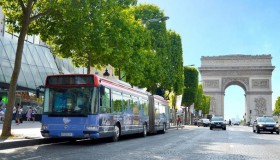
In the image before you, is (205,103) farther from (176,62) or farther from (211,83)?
(176,62)

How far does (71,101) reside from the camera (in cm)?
1614

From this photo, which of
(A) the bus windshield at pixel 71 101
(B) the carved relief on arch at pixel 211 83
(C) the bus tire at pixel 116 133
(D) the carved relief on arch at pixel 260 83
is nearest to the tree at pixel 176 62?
(C) the bus tire at pixel 116 133

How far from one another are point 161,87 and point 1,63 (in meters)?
18.2

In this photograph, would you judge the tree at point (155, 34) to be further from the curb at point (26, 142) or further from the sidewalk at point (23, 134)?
the curb at point (26, 142)

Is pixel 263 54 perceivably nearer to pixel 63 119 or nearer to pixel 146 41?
pixel 146 41

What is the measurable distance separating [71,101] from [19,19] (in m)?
5.31

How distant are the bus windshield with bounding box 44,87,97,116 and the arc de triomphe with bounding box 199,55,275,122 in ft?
257

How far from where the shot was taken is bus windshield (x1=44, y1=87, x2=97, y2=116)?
52.5ft

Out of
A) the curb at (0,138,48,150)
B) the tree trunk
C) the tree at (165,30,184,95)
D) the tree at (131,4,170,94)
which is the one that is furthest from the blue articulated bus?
the tree at (165,30,184,95)

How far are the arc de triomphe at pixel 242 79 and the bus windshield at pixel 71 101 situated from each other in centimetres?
7825

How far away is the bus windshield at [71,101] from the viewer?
1602cm

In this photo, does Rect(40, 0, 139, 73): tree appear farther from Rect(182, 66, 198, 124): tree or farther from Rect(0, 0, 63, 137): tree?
Rect(182, 66, 198, 124): tree

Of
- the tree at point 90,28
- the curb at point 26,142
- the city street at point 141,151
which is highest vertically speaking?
the tree at point 90,28

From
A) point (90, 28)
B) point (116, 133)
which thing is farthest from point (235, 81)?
point (90, 28)
